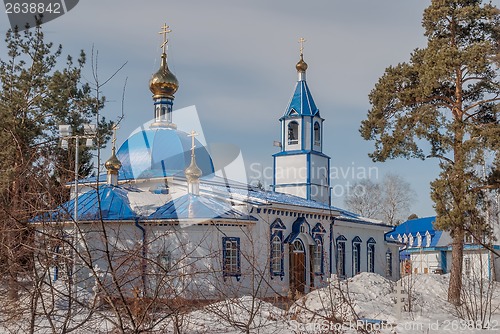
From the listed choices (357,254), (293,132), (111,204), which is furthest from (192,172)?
(293,132)

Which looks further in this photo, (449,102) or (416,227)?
(416,227)

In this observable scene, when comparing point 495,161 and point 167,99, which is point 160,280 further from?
point 167,99

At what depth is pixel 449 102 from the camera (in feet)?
51.8

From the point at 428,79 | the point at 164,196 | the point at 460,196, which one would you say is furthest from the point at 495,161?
the point at 164,196

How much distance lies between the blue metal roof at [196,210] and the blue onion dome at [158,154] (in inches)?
104

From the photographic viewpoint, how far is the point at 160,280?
471 cm

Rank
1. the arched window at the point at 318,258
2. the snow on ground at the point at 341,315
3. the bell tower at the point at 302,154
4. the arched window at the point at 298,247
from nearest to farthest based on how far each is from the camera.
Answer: the snow on ground at the point at 341,315 → the arched window at the point at 298,247 → the arched window at the point at 318,258 → the bell tower at the point at 302,154

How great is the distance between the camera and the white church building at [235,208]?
17250 millimetres

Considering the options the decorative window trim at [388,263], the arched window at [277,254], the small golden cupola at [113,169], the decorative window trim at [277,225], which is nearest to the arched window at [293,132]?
the decorative window trim at [388,263]

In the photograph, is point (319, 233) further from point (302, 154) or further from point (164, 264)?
point (164, 264)

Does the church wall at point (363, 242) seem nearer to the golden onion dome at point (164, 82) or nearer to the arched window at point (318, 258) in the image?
the arched window at point (318, 258)

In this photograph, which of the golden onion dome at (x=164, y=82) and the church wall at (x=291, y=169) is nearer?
the golden onion dome at (x=164, y=82)

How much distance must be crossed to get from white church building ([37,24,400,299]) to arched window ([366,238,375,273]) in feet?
0.12

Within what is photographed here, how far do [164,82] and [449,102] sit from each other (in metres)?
11.3
